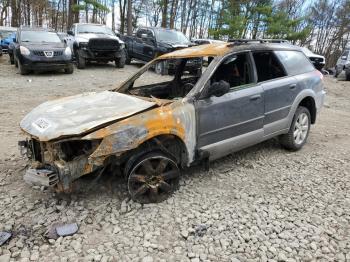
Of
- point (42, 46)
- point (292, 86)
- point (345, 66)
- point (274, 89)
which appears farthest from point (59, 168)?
point (345, 66)

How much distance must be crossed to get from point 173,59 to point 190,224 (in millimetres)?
2483

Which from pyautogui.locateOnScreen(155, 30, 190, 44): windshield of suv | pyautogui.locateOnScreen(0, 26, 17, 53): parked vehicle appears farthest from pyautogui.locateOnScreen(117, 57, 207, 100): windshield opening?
pyautogui.locateOnScreen(0, 26, 17, 53): parked vehicle

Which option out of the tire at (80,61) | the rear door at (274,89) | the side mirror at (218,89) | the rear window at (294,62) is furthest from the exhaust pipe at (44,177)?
Answer: the tire at (80,61)

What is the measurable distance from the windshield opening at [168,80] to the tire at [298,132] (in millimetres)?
1705

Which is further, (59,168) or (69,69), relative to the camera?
(69,69)

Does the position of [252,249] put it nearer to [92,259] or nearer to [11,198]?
[92,259]

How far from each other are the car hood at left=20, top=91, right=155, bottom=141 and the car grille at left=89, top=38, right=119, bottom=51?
9.54 m

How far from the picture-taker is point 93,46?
13102mm

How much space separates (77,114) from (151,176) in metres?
1.03

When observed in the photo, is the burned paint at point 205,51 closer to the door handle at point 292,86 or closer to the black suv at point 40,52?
the door handle at point 292,86

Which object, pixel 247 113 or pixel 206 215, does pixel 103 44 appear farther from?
pixel 206 215

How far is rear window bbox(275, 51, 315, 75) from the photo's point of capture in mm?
5039

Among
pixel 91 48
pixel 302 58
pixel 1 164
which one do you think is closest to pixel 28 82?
pixel 91 48

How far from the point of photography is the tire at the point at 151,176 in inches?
137
